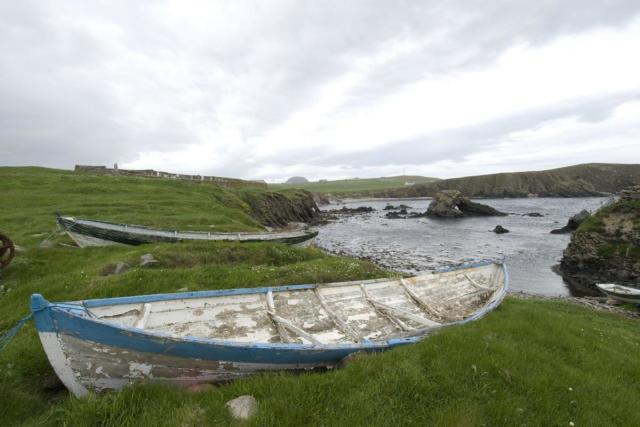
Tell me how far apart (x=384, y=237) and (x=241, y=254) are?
32308mm

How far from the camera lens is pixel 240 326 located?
7043 mm

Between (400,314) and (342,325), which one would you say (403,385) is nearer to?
(342,325)

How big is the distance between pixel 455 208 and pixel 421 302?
66.3 metres

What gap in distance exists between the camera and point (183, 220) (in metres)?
21.8

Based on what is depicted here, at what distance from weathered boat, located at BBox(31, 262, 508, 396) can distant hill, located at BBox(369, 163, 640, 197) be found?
457ft

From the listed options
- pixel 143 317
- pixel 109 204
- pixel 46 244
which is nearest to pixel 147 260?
pixel 46 244

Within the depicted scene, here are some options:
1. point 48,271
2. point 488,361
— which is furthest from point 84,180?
point 488,361

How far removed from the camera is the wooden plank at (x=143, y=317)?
6202mm

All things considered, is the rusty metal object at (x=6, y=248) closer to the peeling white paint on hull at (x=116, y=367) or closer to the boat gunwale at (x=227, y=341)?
the boat gunwale at (x=227, y=341)

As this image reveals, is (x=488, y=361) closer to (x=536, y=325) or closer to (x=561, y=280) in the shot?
(x=536, y=325)

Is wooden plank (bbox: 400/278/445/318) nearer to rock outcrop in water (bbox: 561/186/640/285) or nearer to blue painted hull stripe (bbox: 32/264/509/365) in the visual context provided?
blue painted hull stripe (bbox: 32/264/509/365)

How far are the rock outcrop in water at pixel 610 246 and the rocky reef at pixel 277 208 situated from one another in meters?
35.4

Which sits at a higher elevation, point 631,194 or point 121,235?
point 631,194

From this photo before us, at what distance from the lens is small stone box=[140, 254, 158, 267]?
12423mm
